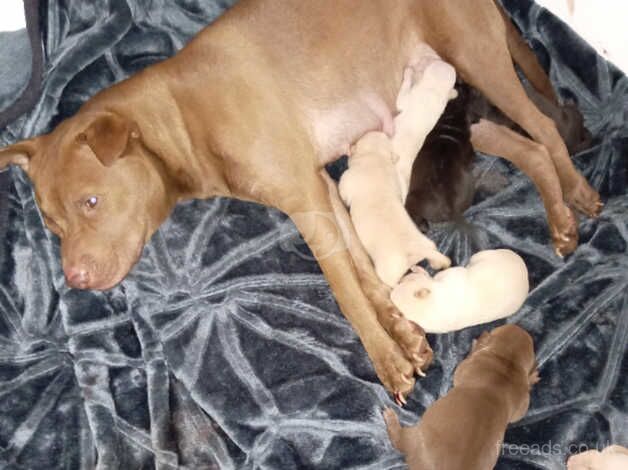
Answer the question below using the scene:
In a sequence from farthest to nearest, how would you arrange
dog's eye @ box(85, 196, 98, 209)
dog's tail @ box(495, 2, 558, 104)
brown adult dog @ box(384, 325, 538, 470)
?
dog's tail @ box(495, 2, 558, 104), dog's eye @ box(85, 196, 98, 209), brown adult dog @ box(384, 325, 538, 470)

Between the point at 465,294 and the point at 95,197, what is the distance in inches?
62.9

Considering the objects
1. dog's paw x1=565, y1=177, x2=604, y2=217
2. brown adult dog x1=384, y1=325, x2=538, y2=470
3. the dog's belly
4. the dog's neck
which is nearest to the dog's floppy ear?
the dog's neck

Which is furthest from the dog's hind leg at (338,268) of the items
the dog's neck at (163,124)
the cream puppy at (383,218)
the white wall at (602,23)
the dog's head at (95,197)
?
the white wall at (602,23)

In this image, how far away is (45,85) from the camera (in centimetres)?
386

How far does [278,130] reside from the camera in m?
3.52

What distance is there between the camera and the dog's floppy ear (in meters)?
3.10

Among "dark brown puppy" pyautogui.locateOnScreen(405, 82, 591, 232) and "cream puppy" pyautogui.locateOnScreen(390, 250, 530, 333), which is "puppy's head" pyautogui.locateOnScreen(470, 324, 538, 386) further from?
"dark brown puppy" pyautogui.locateOnScreen(405, 82, 591, 232)

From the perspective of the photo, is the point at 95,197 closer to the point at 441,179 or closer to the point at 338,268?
the point at 338,268

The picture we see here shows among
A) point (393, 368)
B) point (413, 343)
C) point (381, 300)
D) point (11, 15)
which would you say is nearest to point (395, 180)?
point (381, 300)

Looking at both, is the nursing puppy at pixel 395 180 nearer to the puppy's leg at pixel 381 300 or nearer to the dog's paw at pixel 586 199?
the puppy's leg at pixel 381 300

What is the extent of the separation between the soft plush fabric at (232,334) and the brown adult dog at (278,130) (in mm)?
175

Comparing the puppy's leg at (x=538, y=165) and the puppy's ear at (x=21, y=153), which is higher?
the puppy's ear at (x=21, y=153)

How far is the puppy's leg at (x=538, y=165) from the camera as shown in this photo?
141 inches

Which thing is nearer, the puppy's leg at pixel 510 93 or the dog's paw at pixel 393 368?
the dog's paw at pixel 393 368
